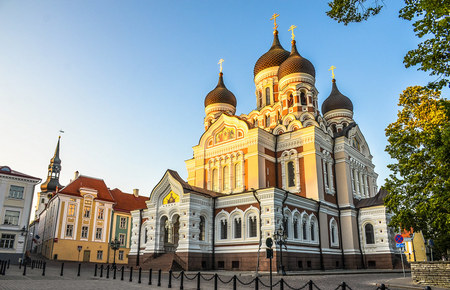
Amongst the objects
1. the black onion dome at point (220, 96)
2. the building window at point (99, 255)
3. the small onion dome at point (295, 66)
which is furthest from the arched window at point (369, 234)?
the building window at point (99, 255)

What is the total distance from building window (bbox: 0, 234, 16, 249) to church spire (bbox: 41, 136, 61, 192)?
125ft

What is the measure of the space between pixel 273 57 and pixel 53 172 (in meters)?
52.7

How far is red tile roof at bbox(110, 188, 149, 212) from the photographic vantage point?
150 feet


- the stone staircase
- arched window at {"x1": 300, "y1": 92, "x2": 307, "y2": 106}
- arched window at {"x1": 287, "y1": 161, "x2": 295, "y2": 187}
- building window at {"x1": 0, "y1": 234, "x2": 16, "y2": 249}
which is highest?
arched window at {"x1": 300, "y1": 92, "x2": 307, "y2": 106}

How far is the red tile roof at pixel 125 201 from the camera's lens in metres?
45.6

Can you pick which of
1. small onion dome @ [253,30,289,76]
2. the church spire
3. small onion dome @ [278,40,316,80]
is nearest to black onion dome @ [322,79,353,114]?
small onion dome @ [278,40,316,80]

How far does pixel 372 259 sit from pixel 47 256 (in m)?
33.6

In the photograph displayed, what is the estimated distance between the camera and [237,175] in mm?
30578

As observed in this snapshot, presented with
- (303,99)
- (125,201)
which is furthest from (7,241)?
(303,99)

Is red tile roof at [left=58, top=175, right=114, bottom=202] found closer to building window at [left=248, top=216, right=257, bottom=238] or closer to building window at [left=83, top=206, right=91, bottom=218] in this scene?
building window at [left=83, top=206, right=91, bottom=218]

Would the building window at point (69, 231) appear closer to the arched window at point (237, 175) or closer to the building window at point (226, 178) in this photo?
the building window at point (226, 178)

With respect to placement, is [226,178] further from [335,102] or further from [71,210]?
[71,210]

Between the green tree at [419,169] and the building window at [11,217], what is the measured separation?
32.1 metres

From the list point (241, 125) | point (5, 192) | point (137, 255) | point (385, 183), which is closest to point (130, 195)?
point (5, 192)
